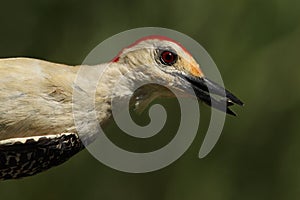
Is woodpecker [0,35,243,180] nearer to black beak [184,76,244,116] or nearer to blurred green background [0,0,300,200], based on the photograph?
black beak [184,76,244,116]

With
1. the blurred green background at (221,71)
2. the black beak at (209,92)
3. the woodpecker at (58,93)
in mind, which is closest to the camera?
the woodpecker at (58,93)

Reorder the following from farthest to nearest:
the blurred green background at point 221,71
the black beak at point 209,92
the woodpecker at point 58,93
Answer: the blurred green background at point 221,71 < the black beak at point 209,92 < the woodpecker at point 58,93

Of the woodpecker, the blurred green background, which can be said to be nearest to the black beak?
the woodpecker

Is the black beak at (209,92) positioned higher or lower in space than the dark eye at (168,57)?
lower

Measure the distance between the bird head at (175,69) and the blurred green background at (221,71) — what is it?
1741mm

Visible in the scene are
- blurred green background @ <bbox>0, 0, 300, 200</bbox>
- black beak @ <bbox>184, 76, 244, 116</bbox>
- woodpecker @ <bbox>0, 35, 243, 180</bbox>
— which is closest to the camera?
woodpecker @ <bbox>0, 35, 243, 180</bbox>

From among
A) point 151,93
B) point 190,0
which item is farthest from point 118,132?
point 151,93

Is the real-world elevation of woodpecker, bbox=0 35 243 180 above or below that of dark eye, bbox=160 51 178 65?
below

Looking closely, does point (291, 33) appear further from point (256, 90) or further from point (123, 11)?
point (123, 11)

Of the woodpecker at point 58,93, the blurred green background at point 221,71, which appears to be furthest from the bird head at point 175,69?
the blurred green background at point 221,71

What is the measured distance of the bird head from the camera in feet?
12.3

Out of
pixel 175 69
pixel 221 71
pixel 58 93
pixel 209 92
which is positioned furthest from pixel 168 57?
pixel 221 71

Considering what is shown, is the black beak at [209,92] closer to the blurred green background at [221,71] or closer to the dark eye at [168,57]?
the dark eye at [168,57]

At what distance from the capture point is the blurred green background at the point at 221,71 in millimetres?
5609
